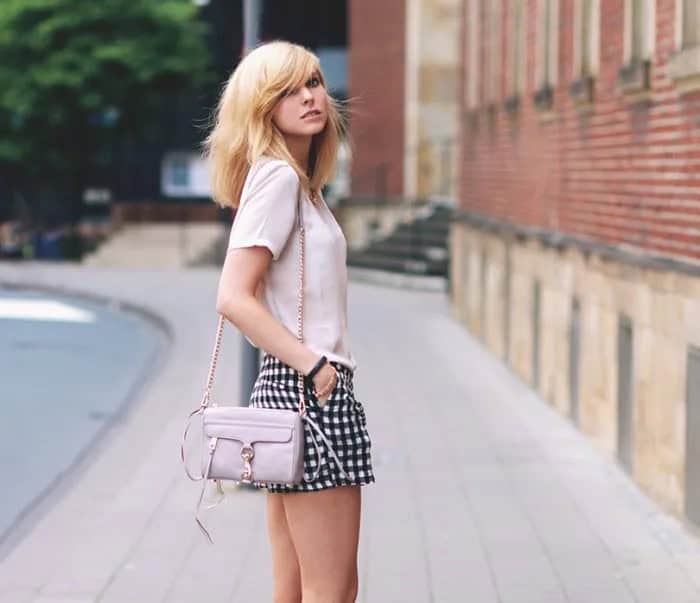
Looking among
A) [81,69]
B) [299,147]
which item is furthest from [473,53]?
[81,69]

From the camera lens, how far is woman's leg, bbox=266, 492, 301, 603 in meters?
4.34

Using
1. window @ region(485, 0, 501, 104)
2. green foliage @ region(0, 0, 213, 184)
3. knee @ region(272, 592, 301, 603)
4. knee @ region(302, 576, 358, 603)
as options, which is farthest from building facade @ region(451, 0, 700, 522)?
green foliage @ region(0, 0, 213, 184)


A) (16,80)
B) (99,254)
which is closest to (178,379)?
(99,254)

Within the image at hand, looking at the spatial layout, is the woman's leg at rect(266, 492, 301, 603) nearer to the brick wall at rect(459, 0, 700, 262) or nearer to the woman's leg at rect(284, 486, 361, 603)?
the woman's leg at rect(284, 486, 361, 603)

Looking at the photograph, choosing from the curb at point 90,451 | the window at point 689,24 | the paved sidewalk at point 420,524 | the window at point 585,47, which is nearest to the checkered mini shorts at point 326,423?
the paved sidewalk at point 420,524

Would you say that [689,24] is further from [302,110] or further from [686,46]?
[302,110]

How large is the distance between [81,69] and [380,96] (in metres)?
8.53

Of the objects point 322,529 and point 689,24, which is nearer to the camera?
point 322,529

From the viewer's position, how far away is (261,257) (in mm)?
4055

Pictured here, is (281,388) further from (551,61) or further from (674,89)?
(551,61)

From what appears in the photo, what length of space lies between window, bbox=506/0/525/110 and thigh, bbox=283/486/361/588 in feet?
45.3

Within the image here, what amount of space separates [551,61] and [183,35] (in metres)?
34.2

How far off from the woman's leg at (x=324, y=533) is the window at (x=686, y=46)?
→ 5.04 metres

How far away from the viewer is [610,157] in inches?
465
